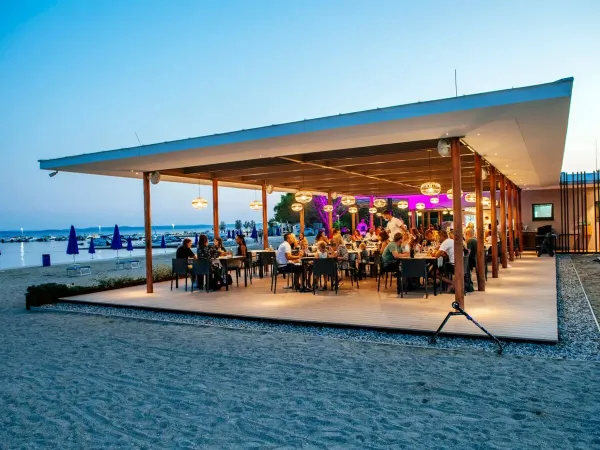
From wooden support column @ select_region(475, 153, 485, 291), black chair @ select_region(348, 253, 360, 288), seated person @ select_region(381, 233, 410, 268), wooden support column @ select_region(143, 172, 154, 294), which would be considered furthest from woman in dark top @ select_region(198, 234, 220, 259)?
wooden support column @ select_region(475, 153, 485, 291)

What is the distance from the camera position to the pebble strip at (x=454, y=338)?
5.26 m

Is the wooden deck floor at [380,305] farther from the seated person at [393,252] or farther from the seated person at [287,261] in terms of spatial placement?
the seated person at [393,252]

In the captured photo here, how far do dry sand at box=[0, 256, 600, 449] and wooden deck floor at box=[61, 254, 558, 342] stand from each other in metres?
0.94

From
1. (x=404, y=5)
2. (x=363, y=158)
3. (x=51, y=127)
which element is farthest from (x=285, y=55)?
(x=51, y=127)

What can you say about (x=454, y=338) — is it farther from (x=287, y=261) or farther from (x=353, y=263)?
(x=353, y=263)

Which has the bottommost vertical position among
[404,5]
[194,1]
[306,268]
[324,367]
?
[324,367]

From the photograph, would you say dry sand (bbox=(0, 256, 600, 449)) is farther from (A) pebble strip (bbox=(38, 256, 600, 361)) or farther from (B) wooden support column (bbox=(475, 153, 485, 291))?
(B) wooden support column (bbox=(475, 153, 485, 291))

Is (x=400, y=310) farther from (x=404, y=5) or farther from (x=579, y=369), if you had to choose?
(x=404, y=5)

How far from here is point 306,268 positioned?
1023cm

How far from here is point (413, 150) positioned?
8898mm

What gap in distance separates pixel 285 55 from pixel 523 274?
15.1 m

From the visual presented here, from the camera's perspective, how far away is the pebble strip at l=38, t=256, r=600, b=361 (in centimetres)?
526

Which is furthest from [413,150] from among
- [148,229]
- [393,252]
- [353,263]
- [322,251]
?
[148,229]

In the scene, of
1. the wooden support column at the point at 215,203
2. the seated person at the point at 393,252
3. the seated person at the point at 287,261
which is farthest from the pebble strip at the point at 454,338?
the wooden support column at the point at 215,203
